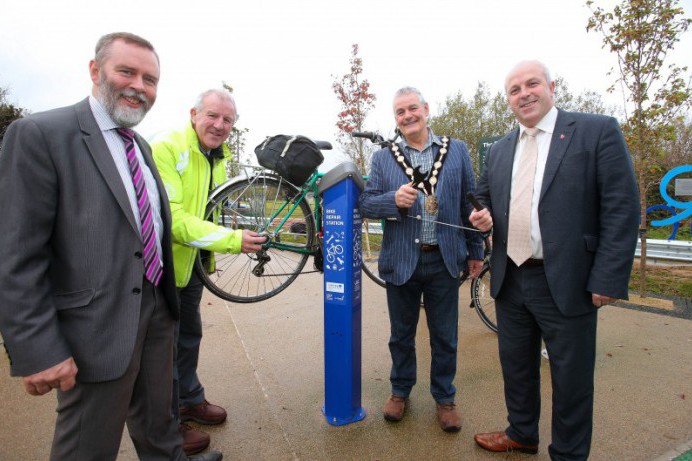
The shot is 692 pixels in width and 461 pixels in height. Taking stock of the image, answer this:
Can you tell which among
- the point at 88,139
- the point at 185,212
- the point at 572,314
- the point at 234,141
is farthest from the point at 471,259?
the point at 234,141

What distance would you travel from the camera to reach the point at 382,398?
292cm

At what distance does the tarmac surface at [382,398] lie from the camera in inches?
92.1

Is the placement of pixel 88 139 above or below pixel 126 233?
above

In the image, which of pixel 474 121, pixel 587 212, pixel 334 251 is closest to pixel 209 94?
pixel 334 251

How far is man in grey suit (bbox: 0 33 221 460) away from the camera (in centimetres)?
128

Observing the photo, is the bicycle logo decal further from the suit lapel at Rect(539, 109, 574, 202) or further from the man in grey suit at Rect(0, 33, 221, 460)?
Result: the suit lapel at Rect(539, 109, 574, 202)

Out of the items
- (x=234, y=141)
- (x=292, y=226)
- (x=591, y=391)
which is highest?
(x=234, y=141)

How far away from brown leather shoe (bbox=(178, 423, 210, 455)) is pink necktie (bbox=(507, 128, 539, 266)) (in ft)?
6.68

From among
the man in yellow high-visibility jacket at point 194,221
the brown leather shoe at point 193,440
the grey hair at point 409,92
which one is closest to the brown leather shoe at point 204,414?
the man in yellow high-visibility jacket at point 194,221

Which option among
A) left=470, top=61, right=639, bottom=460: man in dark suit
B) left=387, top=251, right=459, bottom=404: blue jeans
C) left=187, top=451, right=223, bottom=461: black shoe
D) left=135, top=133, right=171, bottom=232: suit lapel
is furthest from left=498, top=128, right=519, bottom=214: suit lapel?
left=187, top=451, right=223, bottom=461: black shoe

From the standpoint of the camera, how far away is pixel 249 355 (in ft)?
11.9

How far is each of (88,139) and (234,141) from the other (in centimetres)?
1503

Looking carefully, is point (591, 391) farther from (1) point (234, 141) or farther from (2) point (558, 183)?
(1) point (234, 141)

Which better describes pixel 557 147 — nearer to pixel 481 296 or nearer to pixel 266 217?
pixel 266 217
